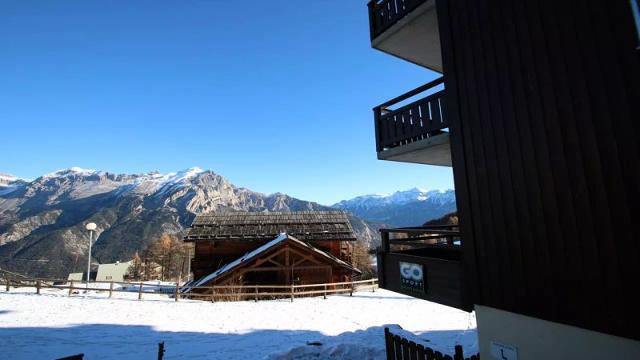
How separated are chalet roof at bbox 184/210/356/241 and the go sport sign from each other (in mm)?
23127

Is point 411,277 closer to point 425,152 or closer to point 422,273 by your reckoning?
point 422,273

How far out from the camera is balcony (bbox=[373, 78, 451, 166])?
653 cm

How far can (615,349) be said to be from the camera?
145 inches

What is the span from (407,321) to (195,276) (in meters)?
19.6

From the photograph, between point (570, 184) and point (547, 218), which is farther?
point (547, 218)

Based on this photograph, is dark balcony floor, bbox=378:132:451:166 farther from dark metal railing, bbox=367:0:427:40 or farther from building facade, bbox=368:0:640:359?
dark metal railing, bbox=367:0:427:40

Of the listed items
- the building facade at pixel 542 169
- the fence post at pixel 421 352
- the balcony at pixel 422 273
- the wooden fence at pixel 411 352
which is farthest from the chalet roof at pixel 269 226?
the building facade at pixel 542 169

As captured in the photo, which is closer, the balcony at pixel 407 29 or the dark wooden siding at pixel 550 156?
the dark wooden siding at pixel 550 156

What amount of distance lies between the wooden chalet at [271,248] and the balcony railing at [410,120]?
745 inches

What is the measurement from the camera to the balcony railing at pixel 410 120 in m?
6.54

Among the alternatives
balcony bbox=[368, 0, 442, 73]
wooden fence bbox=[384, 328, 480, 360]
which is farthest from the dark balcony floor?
wooden fence bbox=[384, 328, 480, 360]

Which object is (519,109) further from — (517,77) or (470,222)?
(470,222)

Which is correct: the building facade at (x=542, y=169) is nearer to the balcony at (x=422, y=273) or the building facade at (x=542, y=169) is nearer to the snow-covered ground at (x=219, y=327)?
the balcony at (x=422, y=273)

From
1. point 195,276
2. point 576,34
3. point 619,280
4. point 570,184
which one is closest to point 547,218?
point 570,184
